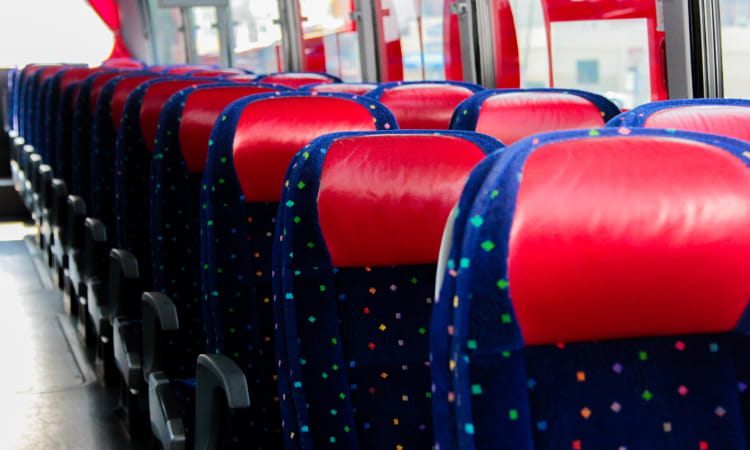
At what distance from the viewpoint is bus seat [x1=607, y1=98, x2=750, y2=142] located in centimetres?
183

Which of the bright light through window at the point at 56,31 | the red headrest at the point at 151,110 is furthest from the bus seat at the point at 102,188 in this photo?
the bright light through window at the point at 56,31

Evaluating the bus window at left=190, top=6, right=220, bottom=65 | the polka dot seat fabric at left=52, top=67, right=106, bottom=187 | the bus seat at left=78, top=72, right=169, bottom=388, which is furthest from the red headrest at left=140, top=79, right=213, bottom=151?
the bus window at left=190, top=6, right=220, bottom=65

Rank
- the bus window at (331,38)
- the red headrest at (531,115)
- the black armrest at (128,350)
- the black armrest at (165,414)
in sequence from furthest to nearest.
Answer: the bus window at (331,38)
the black armrest at (128,350)
the red headrest at (531,115)
the black armrest at (165,414)

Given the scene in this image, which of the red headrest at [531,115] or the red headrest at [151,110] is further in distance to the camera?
the red headrest at [151,110]

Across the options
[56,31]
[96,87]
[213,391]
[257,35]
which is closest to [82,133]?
[96,87]

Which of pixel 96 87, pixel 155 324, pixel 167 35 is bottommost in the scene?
pixel 155 324

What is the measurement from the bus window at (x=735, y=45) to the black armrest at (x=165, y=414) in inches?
83.9

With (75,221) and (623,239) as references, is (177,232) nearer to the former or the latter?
(75,221)

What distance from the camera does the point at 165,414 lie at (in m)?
2.55

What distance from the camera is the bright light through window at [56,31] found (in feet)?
48.5

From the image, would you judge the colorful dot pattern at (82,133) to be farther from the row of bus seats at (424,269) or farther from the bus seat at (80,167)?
the row of bus seats at (424,269)

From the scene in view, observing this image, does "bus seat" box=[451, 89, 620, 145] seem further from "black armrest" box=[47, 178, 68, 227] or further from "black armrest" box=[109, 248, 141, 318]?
"black armrest" box=[47, 178, 68, 227]

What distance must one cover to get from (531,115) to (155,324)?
112 cm

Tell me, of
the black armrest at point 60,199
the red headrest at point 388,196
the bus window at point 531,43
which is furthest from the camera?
the bus window at point 531,43
